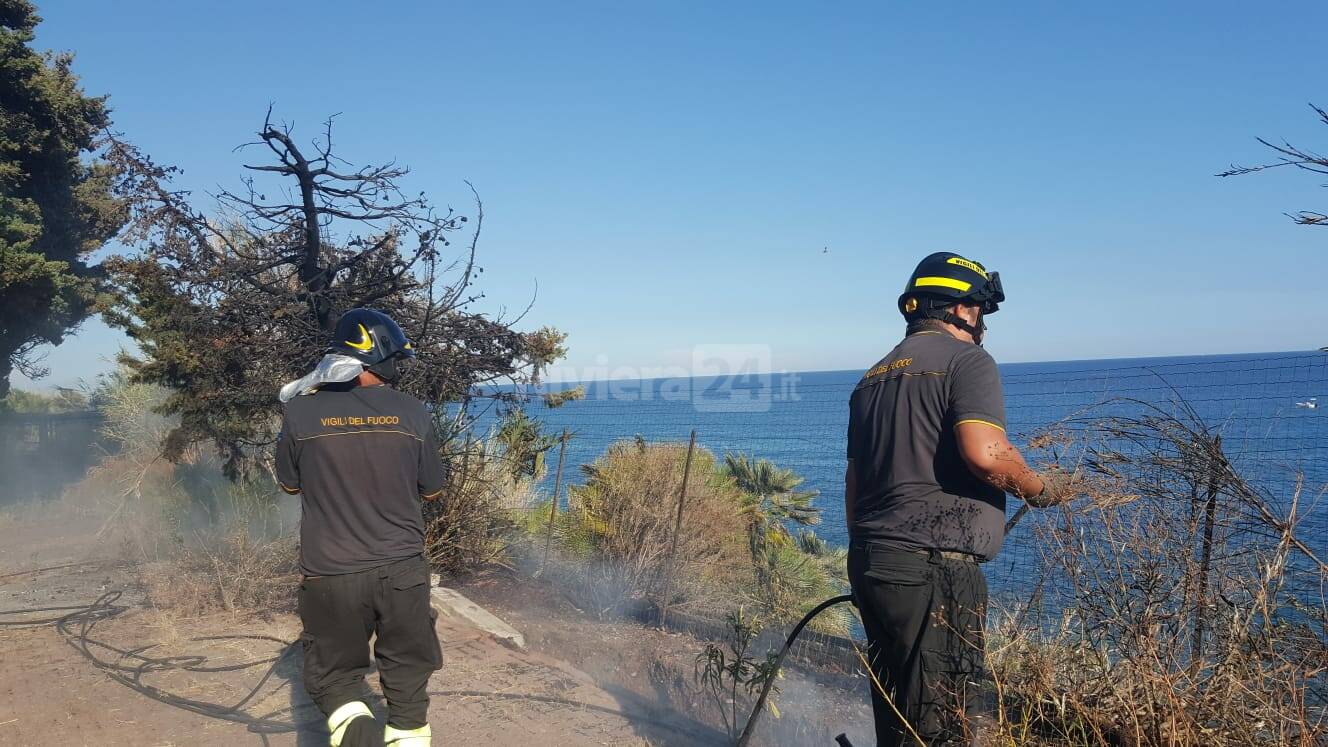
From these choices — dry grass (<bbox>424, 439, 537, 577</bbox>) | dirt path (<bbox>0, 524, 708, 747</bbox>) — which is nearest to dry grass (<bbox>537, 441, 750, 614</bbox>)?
dry grass (<bbox>424, 439, 537, 577</bbox>)

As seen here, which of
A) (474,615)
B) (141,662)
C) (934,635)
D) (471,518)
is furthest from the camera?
(471,518)

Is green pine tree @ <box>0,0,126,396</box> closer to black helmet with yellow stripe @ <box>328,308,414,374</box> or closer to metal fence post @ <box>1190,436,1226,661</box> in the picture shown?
black helmet with yellow stripe @ <box>328,308,414,374</box>

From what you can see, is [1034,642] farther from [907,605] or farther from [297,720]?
[297,720]

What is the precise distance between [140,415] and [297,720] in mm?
14477

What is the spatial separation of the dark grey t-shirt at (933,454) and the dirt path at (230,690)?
229 centimetres

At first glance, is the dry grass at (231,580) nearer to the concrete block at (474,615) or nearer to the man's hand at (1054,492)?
the concrete block at (474,615)

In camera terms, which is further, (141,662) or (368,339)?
(141,662)

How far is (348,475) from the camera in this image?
3672mm

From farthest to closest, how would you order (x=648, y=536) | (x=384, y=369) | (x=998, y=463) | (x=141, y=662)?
(x=648, y=536), (x=141, y=662), (x=384, y=369), (x=998, y=463)

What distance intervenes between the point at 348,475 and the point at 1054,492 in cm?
276

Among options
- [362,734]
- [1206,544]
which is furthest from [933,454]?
[362,734]

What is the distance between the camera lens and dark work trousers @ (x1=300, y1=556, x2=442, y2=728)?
3629mm

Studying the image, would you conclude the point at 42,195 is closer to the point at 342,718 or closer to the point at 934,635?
the point at 342,718

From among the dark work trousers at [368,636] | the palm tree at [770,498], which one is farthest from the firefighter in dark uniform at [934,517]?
the palm tree at [770,498]
